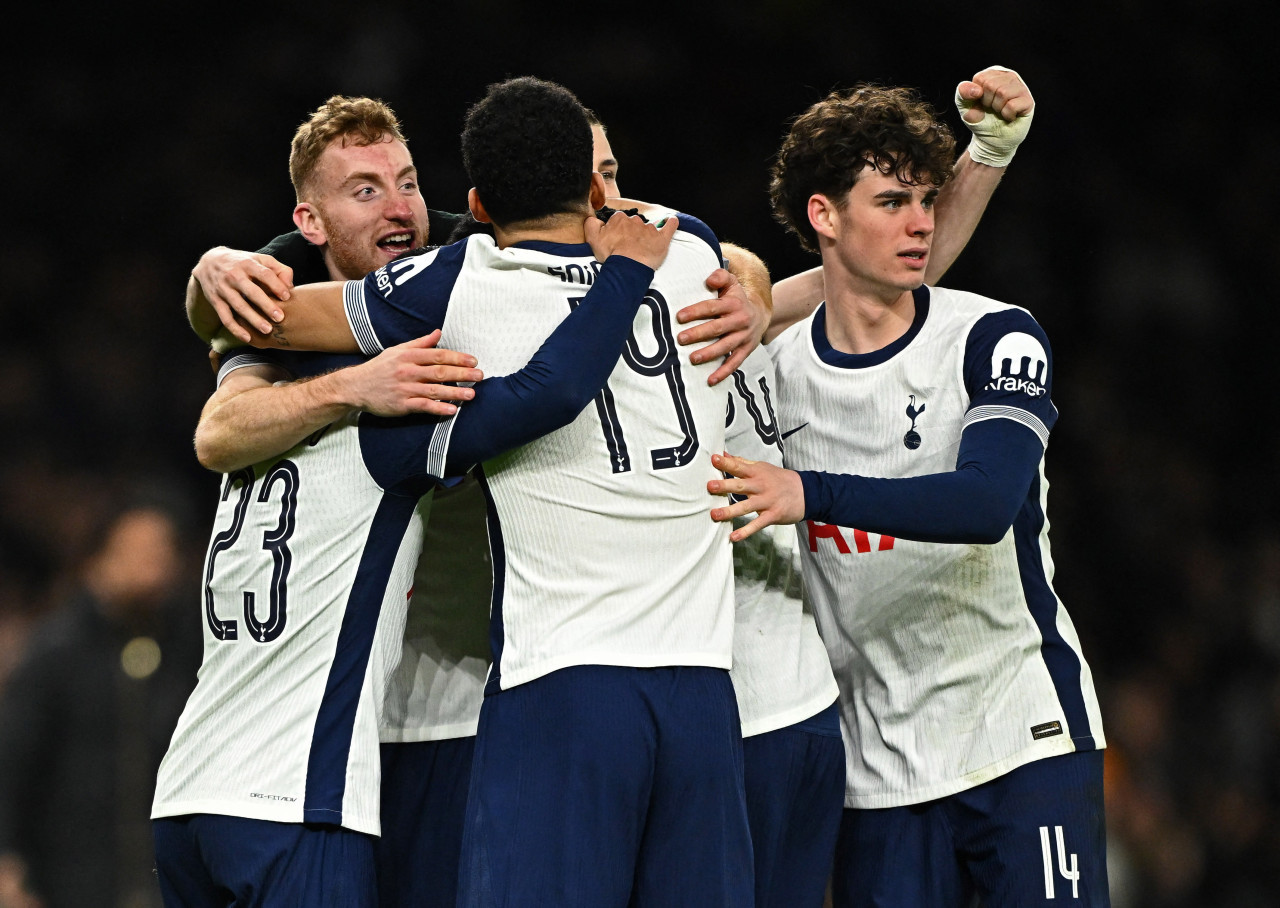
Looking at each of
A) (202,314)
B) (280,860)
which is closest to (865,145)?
(202,314)

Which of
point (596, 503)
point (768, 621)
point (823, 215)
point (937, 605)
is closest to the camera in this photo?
point (596, 503)

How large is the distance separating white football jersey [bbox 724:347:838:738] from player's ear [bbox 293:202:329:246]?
118cm

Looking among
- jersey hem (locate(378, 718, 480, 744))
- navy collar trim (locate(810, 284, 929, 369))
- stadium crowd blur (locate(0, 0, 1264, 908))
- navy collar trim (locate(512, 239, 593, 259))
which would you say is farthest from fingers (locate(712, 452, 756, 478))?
stadium crowd blur (locate(0, 0, 1264, 908))

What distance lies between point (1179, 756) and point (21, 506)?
20.2 ft

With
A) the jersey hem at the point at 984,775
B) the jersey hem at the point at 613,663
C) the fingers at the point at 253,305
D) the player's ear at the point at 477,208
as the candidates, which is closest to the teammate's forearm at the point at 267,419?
the fingers at the point at 253,305

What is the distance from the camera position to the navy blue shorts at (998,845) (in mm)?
3020

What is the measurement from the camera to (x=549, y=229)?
270 centimetres

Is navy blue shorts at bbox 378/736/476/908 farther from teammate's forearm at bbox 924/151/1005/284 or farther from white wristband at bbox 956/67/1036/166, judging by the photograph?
white wristband at bbox 956/67/1036/166

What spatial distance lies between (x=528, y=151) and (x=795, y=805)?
61.7 inches

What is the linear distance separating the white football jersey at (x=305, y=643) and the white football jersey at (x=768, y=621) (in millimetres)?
774

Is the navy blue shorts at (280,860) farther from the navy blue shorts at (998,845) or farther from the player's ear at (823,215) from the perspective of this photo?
the player's ear at (823,215)

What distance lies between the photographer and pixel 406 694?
3332 mm

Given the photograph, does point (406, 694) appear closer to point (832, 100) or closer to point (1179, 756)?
point (832, 100)

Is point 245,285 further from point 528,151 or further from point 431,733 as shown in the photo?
point 431,733
